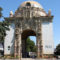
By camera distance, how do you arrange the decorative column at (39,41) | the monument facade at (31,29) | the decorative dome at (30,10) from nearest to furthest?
the decorative column at (39,41) → the monument facade at (31,29) → the decorative dome at (30,10)

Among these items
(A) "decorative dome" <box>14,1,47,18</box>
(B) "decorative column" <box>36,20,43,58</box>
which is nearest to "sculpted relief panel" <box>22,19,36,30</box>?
(B) "decorative column" <box>36,20,43,58</box>

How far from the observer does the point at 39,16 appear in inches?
1391

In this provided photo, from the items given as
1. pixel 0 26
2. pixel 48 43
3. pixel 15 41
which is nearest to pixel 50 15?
pixel 48 43

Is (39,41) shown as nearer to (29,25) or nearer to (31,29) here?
(31,29)

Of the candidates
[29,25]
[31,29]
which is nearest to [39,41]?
[31,29]

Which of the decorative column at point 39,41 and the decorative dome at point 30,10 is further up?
the decorative dome at point 30,10

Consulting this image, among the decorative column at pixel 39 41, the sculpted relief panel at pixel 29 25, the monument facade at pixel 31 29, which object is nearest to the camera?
the decorative column at pixel 39 41

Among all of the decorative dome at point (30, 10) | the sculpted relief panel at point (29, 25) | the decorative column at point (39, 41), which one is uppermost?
the decorative dome at point (30, 10)

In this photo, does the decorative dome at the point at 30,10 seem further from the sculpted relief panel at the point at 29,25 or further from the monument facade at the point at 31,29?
the sculpted relief panel at the point at 29,25

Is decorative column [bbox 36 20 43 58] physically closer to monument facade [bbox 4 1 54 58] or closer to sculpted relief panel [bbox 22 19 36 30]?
monument facade [bbox 4 1 54 58]

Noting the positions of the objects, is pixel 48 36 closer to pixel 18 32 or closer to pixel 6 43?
pixel 18 32

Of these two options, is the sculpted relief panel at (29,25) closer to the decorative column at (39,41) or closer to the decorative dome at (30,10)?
the decorative column at (39,41)

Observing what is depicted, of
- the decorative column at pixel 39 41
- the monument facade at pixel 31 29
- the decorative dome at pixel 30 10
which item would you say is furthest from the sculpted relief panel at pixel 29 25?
the decorative dome at pixel 30 10

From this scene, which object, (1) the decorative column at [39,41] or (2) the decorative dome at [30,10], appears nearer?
(1) the decorative column at [39,41]
